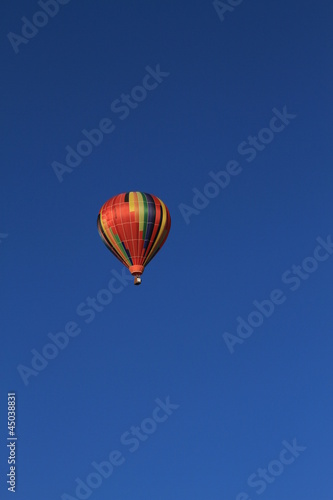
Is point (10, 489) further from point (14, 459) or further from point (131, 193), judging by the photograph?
point (131, 193)

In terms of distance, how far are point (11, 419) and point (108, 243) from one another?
344 inches

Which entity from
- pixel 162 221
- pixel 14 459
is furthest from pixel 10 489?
pixel 162 221

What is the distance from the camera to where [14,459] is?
194 metres

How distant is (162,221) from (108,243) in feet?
8.16

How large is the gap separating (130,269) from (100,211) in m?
3.05

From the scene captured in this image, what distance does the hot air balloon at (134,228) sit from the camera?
19625 centimetres

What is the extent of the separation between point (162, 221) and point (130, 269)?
2.47 meters

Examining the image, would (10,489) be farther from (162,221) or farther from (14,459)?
(162,221)

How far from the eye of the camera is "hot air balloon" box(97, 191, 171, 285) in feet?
644

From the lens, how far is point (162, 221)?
197000mm

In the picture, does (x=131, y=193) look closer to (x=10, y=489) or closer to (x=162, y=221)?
(x=162, y=221)

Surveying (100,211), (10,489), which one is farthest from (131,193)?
(10,489)

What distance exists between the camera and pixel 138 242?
196375 mm

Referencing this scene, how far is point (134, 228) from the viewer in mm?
196125
